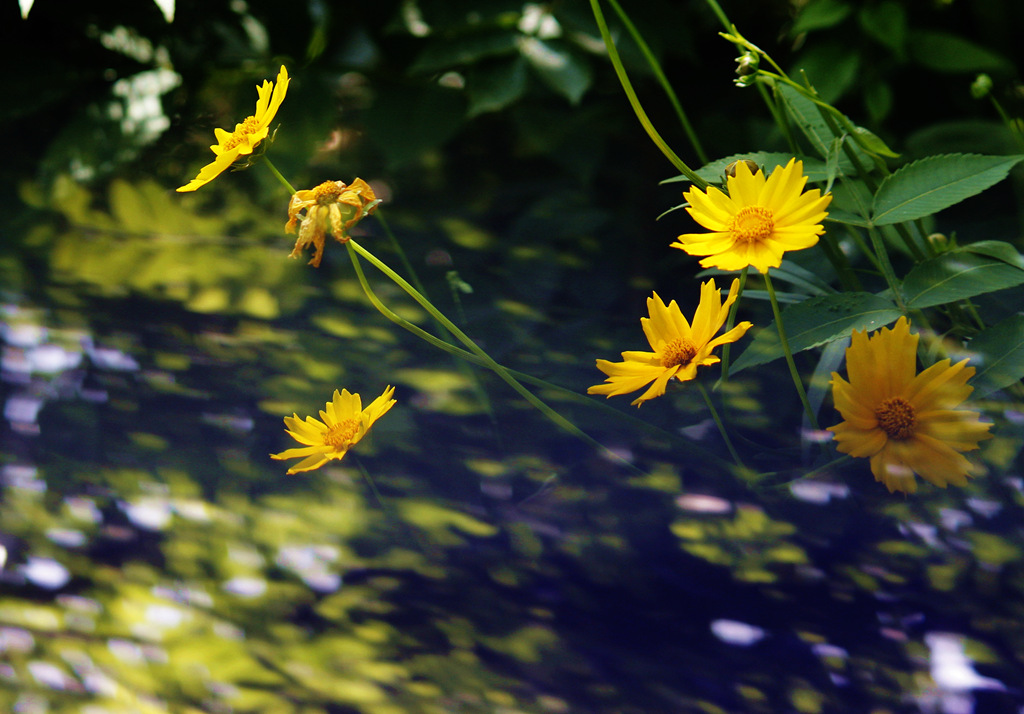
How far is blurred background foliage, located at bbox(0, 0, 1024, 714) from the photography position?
1.73 ft

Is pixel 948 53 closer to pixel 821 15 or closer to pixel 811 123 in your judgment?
pixel 821 15

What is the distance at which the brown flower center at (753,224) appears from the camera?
43cm

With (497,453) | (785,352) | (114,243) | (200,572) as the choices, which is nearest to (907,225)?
(785,352)

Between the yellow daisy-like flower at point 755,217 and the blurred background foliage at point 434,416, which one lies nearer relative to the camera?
the yellow daisy-like flower at point 755,217

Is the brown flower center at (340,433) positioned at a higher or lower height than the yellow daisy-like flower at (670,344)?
lower

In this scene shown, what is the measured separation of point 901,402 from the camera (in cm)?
47

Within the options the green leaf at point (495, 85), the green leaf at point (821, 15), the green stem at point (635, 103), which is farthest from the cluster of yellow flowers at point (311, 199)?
the green leaf at point (821, 15)

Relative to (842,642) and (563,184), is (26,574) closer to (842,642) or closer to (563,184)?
(842,642)

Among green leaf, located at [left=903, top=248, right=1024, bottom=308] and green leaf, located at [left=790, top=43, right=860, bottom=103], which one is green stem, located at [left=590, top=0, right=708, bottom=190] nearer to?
green leaf, located at [left=903, top=248, right=1024, bottom=308]

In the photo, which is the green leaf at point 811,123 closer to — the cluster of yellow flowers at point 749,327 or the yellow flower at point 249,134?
the cluster of yellow flowers at point 749,327

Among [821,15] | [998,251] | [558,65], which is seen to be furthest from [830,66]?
[998,251]

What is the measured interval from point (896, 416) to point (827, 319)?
0.07 metres

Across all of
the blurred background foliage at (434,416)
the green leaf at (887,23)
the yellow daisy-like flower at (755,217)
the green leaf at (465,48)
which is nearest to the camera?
the yellow daisy-like flower at (755,217)

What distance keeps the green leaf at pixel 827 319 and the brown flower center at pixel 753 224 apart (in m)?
0.08
